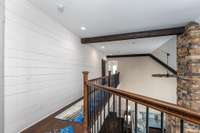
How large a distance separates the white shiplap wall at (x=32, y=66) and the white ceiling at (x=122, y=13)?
A: 1.32ft

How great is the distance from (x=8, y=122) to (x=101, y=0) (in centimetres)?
285

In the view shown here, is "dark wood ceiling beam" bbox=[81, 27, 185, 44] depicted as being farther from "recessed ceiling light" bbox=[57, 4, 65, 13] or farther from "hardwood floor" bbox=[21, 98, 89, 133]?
"hardwood floor" bbox=[21, 98, 89, 133]

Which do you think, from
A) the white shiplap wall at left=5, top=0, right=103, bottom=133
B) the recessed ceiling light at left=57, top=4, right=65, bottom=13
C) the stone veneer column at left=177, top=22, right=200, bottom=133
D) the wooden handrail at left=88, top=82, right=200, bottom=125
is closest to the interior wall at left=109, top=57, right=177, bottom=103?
the stone veneer column at left=177, top=22, right=200, bottom=133

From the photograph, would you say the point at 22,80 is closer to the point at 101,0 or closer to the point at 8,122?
the point at 8,122

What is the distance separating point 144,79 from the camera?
369 inches

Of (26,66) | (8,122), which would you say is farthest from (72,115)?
(26,66)

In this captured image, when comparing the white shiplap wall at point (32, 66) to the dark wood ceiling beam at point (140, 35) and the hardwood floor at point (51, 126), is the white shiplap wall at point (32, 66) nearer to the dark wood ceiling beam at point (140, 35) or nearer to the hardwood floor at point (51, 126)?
the hardwood floor at point (51, 126)

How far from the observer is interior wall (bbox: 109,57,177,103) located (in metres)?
8.55

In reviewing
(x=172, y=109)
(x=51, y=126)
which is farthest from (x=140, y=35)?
(x=172, y=109)

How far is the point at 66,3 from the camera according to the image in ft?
8.66

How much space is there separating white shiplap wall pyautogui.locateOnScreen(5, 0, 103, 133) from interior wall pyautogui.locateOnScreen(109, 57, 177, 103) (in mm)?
6534

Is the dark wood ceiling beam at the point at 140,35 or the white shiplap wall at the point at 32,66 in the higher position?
the dark wood ceiling beam at the point at 140,35

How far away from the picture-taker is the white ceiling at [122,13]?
261 centimetres

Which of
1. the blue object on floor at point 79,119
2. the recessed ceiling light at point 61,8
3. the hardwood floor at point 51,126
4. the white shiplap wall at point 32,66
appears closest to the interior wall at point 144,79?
the white shiplap wall at point 32,66
